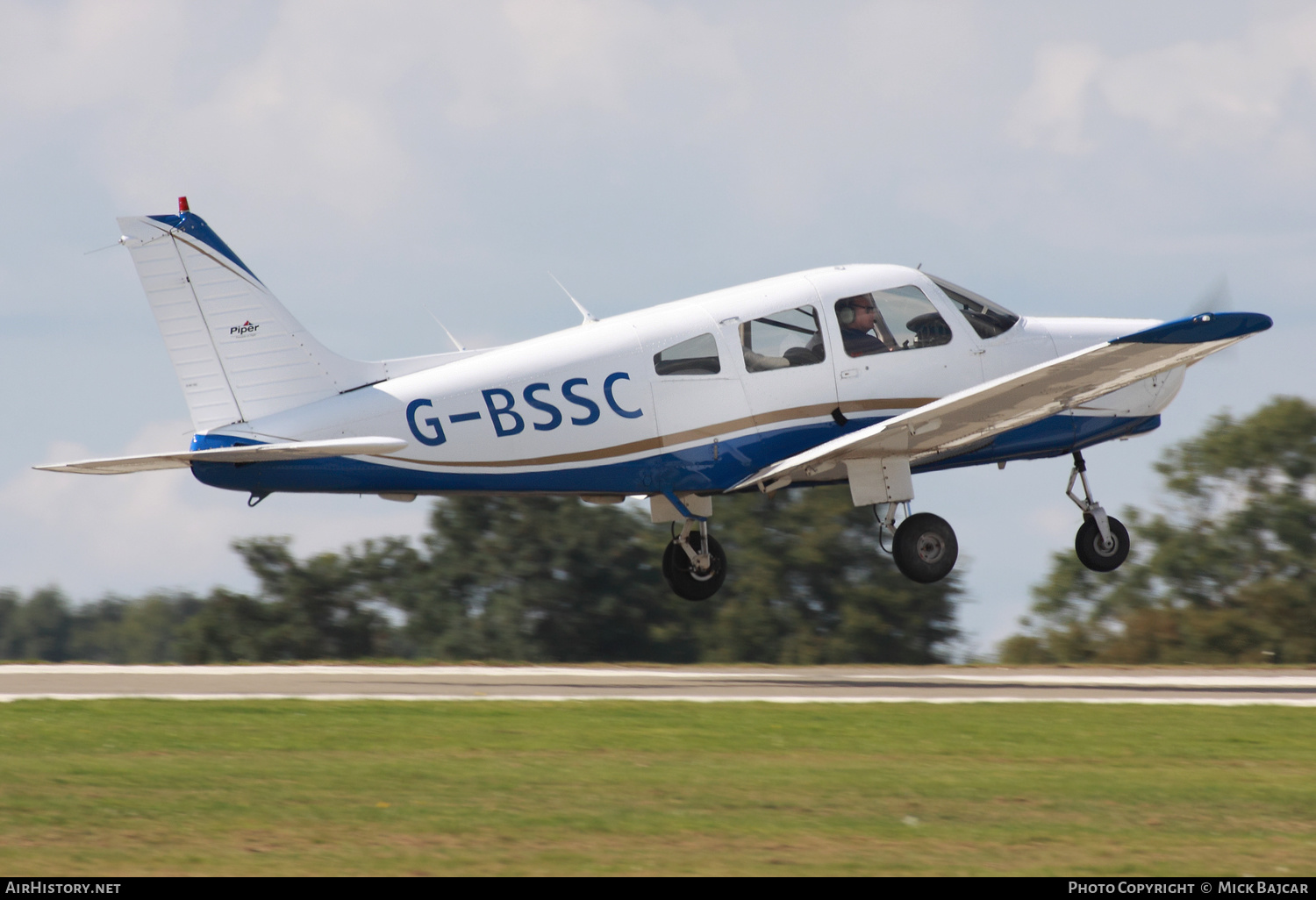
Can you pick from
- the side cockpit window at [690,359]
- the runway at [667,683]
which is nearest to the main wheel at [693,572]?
the runway at [667,683]

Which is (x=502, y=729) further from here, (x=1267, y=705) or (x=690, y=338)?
(x=1267, y=705)

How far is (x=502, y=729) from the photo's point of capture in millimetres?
12250

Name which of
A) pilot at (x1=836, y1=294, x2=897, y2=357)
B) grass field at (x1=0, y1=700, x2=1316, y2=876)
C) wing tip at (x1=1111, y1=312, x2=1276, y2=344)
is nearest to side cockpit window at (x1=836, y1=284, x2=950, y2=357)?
pilot at (x1=836, y1=294, x2=897, y2=357)

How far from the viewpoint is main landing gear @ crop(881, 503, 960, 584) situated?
16719 mm

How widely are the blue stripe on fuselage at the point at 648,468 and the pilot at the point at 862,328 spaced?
803 mm

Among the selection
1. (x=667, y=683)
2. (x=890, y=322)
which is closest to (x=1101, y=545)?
(x=890, y=322)

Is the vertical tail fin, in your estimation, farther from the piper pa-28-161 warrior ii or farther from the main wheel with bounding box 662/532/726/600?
the main wheel with bounding box 662/532/726/600

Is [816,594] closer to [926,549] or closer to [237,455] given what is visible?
[926,549]

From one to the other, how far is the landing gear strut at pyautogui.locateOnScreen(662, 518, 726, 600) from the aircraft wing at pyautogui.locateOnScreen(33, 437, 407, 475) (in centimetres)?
460

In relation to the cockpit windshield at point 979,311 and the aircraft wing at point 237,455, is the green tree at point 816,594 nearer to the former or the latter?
the cockpit windshield at point 979,311

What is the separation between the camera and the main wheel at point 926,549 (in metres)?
16.7

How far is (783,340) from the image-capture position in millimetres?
16625

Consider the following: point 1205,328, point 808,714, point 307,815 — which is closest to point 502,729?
point 808,714

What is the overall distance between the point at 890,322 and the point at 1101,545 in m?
3.89
